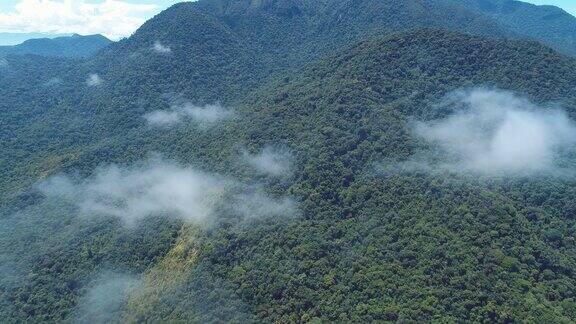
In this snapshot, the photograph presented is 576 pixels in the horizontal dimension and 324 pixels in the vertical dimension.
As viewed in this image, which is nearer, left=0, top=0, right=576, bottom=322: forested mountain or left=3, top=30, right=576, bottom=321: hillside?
left=3, top=30, right=576, bottom=321: hillside

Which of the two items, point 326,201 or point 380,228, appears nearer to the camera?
point 380,228

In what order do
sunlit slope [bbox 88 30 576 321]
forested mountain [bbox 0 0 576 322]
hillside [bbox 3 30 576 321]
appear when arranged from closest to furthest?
1. sunlit slope [bbox 88 30 576 321]
2. hillside [bbox 3 30 576 321]
3. forested mountain [bbox 0 0 576 322]

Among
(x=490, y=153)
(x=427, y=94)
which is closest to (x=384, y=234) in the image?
(x=490, y=153)

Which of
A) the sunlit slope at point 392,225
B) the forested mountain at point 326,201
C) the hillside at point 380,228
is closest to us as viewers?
the sunlit slope at point 392,225

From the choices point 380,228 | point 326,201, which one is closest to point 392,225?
point 380,228

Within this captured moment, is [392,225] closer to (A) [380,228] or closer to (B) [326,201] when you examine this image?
(A) [380,228]

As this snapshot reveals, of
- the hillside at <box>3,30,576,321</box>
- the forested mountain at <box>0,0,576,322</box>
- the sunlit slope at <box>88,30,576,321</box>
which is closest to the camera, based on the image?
the sunlit slope at <box>88,30,576,321</box>

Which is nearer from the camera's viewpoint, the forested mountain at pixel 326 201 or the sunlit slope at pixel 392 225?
the sunlit slope at pixel 392 225

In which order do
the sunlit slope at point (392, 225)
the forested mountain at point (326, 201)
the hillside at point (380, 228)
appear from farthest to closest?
the forested mountain at point (326, 201)
the hillside at point (380, 228)
the sunlit slope at point (392, 225)

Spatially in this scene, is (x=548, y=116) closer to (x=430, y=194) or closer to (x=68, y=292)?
(x=430, y=194)
